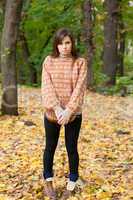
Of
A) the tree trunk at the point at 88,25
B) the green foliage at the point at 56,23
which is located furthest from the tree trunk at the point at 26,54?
the tree trunk at the point at 88,25

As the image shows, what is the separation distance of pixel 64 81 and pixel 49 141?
0.78 meters

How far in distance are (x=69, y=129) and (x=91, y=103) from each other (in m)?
8.08

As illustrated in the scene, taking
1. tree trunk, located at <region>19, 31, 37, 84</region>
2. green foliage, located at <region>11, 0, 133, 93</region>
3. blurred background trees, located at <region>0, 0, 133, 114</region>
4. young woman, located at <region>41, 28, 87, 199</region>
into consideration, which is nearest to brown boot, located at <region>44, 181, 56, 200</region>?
Result: young woman, located at <region>41, 28, 87, 199</region>

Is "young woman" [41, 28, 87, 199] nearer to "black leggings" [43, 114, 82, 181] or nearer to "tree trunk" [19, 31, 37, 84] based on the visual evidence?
"black leggings" [43, 114, 82, 181]

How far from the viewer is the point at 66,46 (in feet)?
18.9

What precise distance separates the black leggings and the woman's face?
2.52 ft

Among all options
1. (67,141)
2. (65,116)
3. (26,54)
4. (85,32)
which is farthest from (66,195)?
(26,54)

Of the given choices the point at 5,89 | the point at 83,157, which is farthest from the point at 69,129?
the point at 5,89

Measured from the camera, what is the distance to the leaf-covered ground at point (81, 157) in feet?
21.0

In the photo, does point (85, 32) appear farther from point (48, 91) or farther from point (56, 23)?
point (48, 91)

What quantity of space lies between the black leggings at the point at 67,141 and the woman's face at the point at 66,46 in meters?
0.77

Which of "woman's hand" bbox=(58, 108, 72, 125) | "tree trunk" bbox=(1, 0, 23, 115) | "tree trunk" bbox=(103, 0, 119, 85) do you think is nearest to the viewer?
"woman's hand" bbox=(58, 108, 72, 125)

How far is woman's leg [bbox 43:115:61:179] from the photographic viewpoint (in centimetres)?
590

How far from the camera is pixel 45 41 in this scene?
86.4 feet
